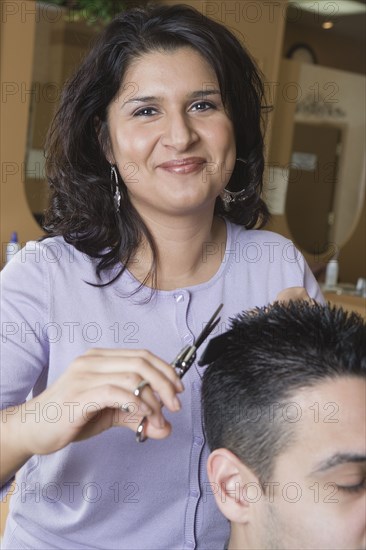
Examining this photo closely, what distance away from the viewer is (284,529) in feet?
→ 3.59

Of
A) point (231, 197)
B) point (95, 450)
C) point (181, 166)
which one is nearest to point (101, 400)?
point (95, 450)

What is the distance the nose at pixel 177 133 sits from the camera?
1350 mm

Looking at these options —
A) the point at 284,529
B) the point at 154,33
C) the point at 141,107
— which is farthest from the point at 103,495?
the point at 154,33

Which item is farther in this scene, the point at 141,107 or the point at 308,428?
the point at 141,107

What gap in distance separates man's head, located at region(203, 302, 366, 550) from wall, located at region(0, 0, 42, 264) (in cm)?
300

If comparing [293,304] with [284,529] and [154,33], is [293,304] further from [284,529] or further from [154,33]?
[154,33]

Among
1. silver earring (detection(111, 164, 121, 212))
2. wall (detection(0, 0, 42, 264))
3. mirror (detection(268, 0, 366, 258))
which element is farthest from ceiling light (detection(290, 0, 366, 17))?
silver earring (detection(111, 164, 121, 212))

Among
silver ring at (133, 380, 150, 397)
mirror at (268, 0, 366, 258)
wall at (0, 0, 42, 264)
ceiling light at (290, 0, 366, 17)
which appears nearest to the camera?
silver ring at (133, 380, 150, 397)

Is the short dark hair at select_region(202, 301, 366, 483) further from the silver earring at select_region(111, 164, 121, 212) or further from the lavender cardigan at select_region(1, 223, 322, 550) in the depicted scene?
the silver earring at select_region(111, 164, 121, 212)

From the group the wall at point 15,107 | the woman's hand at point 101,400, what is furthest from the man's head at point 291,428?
the wall at point 15,107

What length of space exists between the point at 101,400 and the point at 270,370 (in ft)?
0.88

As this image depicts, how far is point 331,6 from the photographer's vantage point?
6.88 meters

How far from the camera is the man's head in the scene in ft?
3.47

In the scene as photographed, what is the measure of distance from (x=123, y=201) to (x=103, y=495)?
1.73 ft
